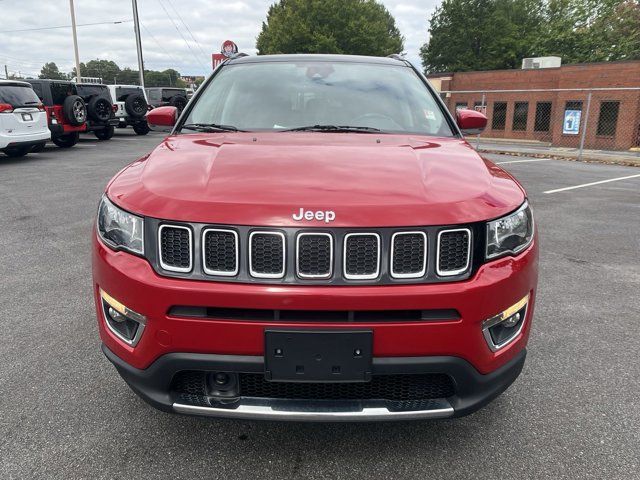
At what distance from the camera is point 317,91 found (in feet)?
10.0

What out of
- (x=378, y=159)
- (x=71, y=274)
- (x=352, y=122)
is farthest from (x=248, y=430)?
(x=71, y=274)

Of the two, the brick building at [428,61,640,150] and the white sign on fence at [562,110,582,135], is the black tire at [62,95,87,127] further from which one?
the white sign on fence at [562,110,582,135]

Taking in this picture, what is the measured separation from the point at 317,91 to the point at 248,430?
193cm

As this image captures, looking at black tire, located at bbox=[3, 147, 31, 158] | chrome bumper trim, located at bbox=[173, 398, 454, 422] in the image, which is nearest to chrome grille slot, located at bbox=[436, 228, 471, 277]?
chrome bumper trim, located at bbox=[173, 398, 454, 422]

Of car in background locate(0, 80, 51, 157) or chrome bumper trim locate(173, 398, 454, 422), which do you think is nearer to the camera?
chrome bumper trim locate(173, 398, 454, 422)

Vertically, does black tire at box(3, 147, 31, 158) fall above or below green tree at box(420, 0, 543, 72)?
below

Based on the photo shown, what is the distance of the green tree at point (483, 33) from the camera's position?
5241 cm

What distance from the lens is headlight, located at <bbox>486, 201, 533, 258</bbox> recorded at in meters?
1.87

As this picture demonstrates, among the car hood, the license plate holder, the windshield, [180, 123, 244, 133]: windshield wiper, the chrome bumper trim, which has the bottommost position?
the chrome bumper trim

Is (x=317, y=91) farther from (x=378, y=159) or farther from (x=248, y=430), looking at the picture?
(x=248, y=430)

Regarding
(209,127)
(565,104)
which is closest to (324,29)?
(565,104)

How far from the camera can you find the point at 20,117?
444 inches

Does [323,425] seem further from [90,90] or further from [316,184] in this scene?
[90,90]

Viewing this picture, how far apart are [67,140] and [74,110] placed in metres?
1.40
